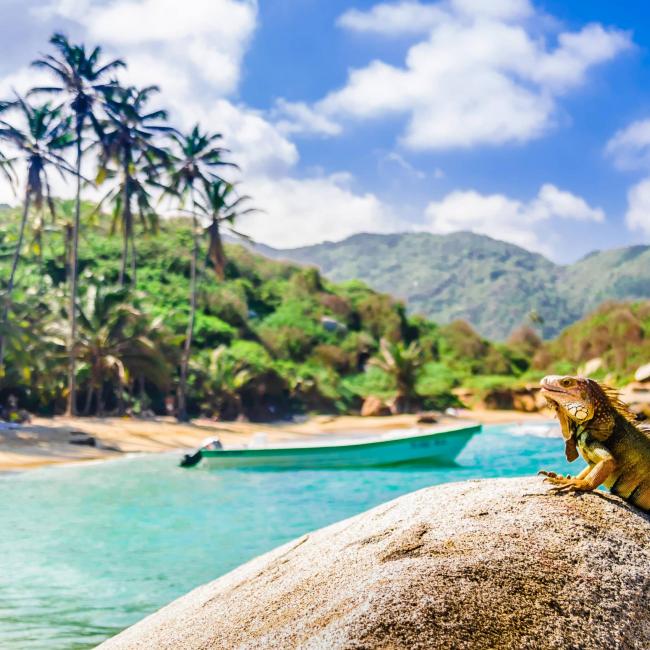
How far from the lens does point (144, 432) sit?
24.0 m

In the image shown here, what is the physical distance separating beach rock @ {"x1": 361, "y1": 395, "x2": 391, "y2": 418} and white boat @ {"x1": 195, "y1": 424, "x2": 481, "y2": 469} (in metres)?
16.1

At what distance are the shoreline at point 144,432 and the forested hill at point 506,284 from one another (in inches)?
4030

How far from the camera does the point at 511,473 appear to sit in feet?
62.5

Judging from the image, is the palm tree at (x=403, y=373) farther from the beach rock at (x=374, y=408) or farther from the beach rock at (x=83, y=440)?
the beach rock at (x=83, y=440)

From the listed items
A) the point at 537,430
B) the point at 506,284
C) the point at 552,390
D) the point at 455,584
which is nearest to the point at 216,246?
the point at 537,430

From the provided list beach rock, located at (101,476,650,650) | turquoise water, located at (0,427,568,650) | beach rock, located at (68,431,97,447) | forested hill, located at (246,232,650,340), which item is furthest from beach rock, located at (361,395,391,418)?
forested hill, located at (246,232,650,340)

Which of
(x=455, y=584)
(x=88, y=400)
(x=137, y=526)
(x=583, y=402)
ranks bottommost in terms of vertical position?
(x=137, y=526)

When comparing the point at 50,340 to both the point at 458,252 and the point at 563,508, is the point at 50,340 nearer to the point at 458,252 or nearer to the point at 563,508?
the point at 563,508

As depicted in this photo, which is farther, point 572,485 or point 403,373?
point 403,373

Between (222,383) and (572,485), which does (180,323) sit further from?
(572,485)

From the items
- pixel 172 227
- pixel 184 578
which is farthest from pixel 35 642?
pixel 172 227

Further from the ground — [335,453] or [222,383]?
[222,383]

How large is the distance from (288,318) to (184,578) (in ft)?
110

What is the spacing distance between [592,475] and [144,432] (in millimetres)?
22046
